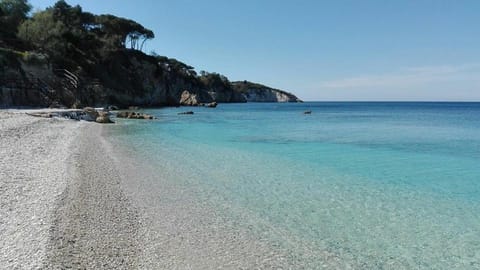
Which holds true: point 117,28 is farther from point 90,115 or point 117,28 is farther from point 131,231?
point 131,231

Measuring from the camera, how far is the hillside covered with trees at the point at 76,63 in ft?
140

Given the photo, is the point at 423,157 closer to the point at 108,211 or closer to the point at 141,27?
the point at 108,211

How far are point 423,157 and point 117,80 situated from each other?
236 feet

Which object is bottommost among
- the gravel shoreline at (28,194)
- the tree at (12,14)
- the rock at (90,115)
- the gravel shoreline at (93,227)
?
the gravel shoreline at (93,227)

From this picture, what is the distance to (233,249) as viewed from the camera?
6.53 meters

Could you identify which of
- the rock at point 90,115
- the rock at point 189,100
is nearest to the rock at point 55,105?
the rock at point 90,115

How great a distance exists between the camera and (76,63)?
65312 millimetres

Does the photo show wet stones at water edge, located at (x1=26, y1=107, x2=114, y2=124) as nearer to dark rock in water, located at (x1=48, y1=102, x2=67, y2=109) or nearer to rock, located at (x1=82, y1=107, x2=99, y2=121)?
rock, located at (x1=82, y1=107, x2=99, y2=121)

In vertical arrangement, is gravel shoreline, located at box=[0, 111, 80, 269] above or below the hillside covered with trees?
below

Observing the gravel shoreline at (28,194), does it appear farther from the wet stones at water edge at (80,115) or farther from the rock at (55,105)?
the rock at (55,105)

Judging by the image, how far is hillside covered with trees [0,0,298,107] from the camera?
4275cm

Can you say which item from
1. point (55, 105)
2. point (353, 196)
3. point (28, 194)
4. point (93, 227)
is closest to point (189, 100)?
point (55, 105)

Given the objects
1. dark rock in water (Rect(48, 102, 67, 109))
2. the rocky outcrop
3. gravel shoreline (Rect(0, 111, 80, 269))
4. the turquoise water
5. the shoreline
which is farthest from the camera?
dark rock in water (Rect(48, 102, 67, 109))

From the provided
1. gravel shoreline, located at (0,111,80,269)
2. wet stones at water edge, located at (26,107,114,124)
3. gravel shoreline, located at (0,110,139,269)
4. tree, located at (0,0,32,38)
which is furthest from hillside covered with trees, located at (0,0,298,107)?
gravel shoreline, located at (0,110,139,269)
